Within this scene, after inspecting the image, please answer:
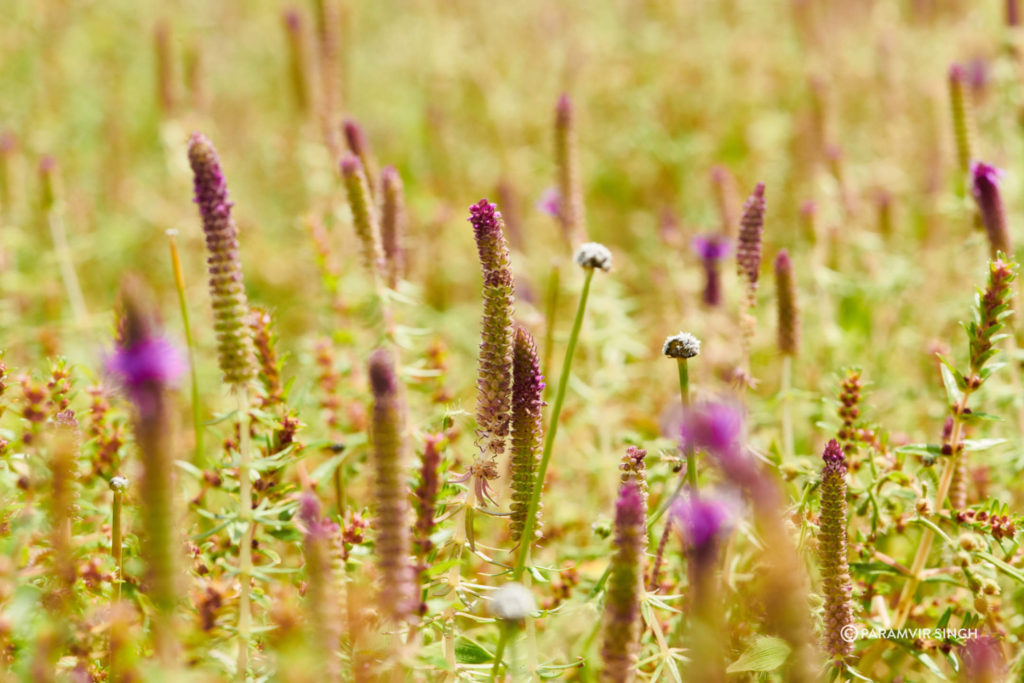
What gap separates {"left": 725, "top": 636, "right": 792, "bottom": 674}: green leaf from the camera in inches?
69.2

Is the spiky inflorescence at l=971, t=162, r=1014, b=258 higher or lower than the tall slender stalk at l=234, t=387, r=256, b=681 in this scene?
higher

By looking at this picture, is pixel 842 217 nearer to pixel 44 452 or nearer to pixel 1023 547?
pixel 1023 547

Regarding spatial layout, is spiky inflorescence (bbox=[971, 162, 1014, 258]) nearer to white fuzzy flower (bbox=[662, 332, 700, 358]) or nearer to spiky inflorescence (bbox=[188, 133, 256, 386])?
white fuzzy flower (bbox=[662, 332, 700, 358])

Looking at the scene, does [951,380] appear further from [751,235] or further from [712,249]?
[712,249]

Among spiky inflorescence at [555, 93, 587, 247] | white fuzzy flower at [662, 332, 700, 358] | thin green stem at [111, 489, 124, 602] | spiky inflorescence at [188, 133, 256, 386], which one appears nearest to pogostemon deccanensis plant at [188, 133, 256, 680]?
spiky inflorescence at [188, 133, 256, 386]

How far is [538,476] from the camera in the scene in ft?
5.85

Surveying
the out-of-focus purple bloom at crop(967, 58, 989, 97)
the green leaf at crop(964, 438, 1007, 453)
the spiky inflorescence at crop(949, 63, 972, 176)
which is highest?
the out-of-focus purple bloom at crop(967, 58, 989, 97)

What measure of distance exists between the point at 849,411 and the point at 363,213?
143 centimetres

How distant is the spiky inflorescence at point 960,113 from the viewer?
347cm

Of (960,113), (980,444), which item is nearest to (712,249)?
(960,113)

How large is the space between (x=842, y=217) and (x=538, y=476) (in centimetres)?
371

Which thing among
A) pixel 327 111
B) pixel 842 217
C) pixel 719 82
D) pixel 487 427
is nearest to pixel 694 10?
pixel 719 82

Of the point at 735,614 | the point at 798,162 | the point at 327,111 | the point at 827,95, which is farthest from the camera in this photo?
the point at 798,162

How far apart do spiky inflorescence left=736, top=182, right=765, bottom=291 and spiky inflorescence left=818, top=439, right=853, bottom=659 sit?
85 cm
